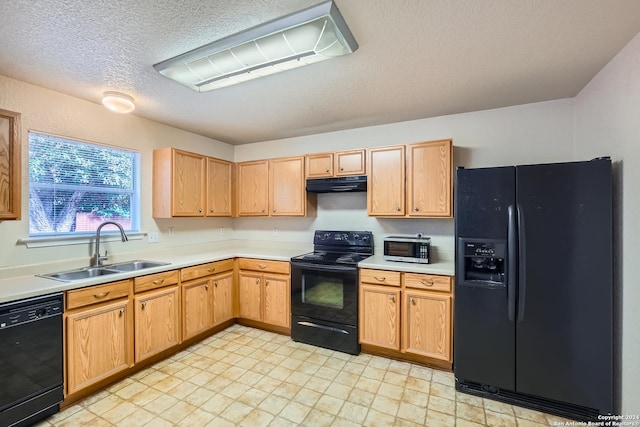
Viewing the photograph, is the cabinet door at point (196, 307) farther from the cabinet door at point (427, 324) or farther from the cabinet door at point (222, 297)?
the cabinet door at point (427, 324)

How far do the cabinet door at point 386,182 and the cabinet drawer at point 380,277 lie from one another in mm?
633

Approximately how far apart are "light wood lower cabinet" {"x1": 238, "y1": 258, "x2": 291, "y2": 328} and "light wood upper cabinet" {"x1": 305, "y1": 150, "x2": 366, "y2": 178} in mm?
1142

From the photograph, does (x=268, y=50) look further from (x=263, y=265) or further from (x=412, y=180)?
(x=263, y=265)

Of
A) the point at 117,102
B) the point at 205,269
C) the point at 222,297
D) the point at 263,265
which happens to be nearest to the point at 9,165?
the point at 117,102

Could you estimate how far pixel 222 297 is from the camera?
3.27 metres

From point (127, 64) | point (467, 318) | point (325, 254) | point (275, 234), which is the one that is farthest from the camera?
point (275, 234)

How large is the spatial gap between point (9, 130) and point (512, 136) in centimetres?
414

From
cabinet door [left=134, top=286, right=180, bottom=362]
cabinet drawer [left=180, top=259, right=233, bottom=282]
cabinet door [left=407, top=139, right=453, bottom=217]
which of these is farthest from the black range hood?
cabinet door [left=134, top=286, right=180, bottom=362]

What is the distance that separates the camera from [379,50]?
1804 mm

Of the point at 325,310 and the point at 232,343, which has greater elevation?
the point at 325,310

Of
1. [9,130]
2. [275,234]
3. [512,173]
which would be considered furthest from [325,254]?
[9,130]

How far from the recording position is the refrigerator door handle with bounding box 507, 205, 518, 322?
6.82ft

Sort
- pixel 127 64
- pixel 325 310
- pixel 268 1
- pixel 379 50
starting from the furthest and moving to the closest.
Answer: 1. pixel 325 310
2. pixel 127 64
3. pixel 379 50
4. pixel 268 1

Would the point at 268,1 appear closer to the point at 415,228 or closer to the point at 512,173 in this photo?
the point at 512,173
